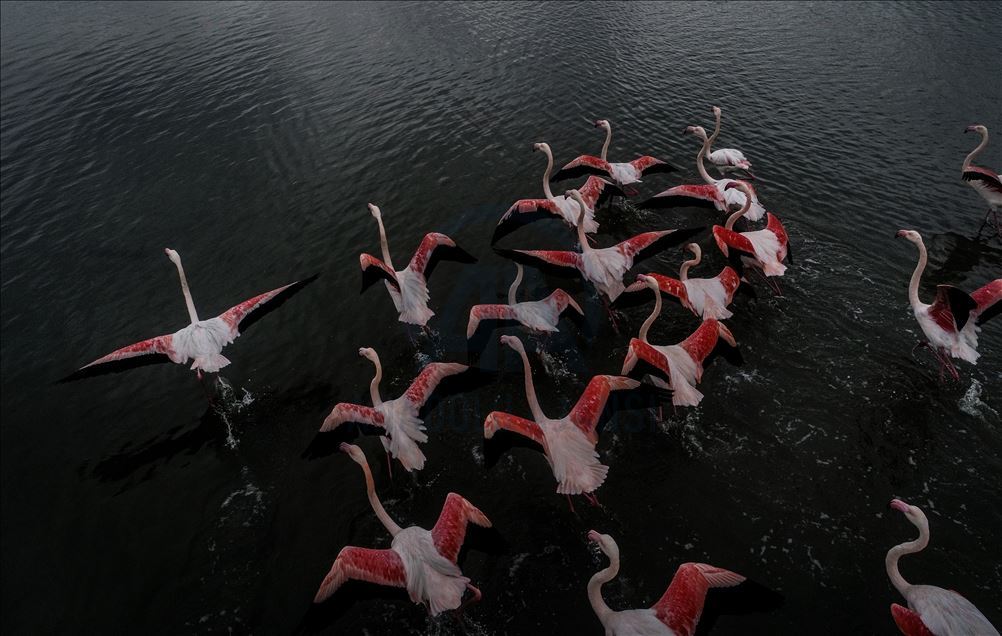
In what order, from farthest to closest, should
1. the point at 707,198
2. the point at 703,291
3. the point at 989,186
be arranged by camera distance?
the point at 707,198 → the point at 989,186 → the point at 703,291

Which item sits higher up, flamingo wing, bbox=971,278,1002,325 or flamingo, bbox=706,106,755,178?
flamingo, bbox=706,106,755,178

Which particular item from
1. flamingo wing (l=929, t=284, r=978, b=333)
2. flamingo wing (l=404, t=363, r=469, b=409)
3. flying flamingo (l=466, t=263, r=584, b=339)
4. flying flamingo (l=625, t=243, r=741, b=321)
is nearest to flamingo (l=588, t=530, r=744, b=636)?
flamingo wing (l=404, t=363, r=469, b=409)

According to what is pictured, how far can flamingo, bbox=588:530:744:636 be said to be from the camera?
17.1 ft

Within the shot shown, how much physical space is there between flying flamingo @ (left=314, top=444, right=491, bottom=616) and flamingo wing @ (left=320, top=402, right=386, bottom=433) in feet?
5.56

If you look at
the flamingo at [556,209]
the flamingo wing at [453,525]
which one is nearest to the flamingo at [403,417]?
the flamingo wing at [453,525]

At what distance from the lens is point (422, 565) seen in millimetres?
5809

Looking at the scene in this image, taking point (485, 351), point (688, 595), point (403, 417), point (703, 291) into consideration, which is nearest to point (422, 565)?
point (403, 417)

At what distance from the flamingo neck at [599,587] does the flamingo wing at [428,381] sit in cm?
331

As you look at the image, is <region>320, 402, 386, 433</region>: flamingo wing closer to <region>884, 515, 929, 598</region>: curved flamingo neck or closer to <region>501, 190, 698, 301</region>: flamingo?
<region>501, 190, 698, 301</region>: flamingo

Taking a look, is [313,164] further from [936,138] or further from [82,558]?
[936,138]

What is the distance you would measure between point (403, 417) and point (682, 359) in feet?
14.0

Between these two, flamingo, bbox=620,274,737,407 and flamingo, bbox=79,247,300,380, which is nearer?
flamingo, bbox=620,274,737,407

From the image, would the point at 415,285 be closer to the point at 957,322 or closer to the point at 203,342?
the point at 203,342

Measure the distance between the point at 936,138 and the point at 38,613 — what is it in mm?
22742
